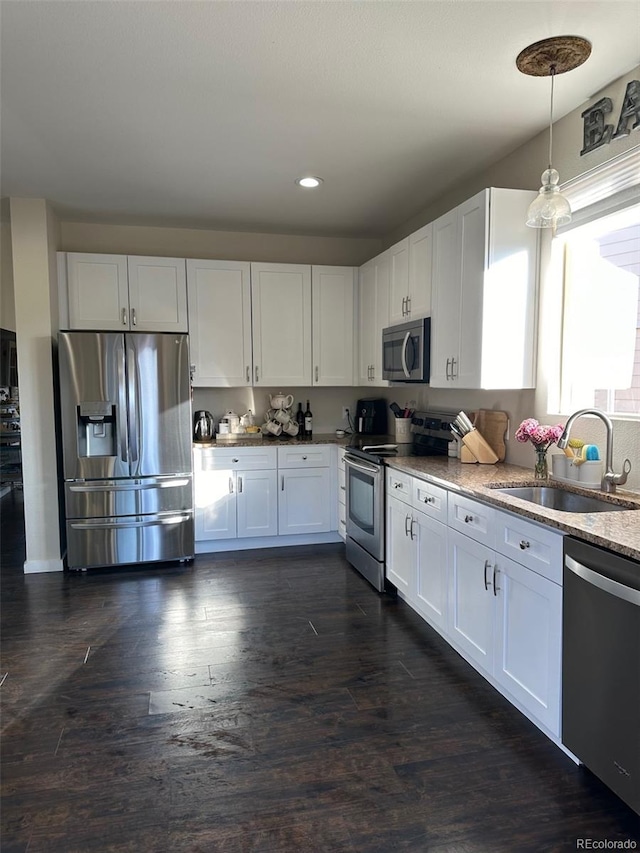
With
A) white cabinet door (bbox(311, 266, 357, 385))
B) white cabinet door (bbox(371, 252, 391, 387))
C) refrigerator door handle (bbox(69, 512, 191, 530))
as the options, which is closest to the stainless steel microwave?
white cabinet door (bbox(371, 252, 391, 387))

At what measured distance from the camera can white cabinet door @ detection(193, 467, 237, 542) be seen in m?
4.30

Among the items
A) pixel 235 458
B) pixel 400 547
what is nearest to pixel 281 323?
pixel 235 458

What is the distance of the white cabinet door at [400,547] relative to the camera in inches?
122

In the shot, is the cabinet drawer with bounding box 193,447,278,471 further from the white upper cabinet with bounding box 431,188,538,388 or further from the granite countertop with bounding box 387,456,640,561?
the white upper cabinet with bounding box 431,188,538,388

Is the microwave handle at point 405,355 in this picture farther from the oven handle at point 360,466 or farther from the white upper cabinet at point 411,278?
the oven handle at point 360,466

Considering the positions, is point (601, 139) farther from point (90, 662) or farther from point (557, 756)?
point (90, 662)

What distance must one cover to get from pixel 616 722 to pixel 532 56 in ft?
7.91

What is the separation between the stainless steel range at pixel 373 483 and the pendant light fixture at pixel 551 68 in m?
1.73

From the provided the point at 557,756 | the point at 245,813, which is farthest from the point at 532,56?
the point at 245,813

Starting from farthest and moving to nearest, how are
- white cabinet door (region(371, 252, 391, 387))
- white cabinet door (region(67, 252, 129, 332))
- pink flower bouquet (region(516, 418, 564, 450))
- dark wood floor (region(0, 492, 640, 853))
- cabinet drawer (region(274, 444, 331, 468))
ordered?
cabinet drawer (region(274, 444, 331, 468)) → white cabinet door (region(67, 252, 129, 332)) → white cabinet door (region(371, 252, 391, 387)) → pink flower bouquet (region(516, 418, 564, 450)) → dark wood floor (region(0, 492, 640, 853))

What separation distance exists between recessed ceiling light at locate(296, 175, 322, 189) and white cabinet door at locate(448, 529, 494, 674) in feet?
7.79

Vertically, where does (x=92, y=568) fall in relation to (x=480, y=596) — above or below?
below

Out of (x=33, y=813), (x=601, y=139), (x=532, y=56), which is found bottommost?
(x=33, y=813)

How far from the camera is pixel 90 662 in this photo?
2691 millimetres
